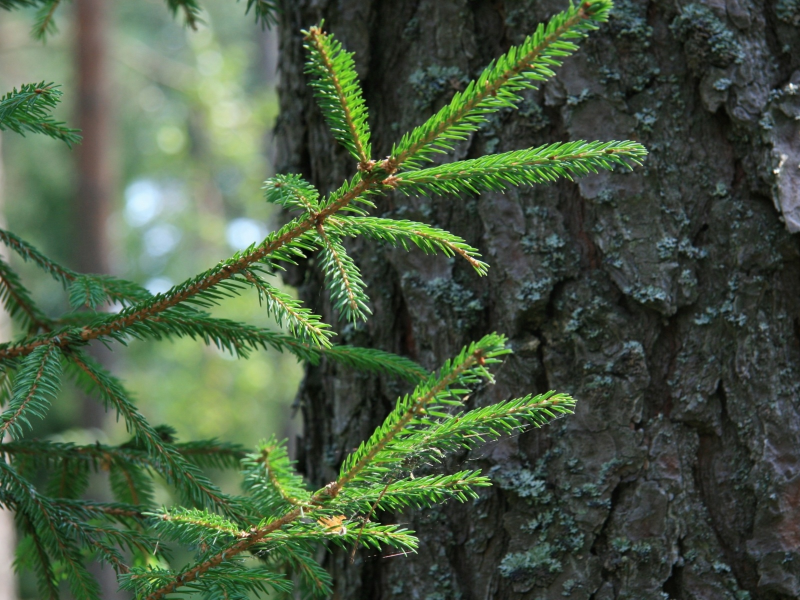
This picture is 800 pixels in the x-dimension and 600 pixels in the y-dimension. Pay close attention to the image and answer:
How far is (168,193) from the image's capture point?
14.2 m

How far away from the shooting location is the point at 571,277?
1.22 m

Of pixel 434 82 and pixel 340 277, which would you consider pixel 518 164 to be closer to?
pixel 340 277

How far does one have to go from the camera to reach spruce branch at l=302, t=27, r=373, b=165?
0.70 metres

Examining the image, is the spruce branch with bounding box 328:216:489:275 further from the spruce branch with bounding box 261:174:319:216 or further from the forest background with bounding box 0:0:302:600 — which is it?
the forest background with bounding box 0:0:302:600

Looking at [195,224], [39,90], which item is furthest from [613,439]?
[195,224]

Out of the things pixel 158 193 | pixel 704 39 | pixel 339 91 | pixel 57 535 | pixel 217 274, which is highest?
pixel 158 193

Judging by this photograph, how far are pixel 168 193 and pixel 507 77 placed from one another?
1469 centimetres

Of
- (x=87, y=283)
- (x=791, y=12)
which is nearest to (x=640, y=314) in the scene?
(x=791, y=12)

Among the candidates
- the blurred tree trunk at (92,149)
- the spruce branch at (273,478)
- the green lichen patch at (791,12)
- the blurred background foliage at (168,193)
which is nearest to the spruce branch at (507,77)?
the spruce branch at (273,478)

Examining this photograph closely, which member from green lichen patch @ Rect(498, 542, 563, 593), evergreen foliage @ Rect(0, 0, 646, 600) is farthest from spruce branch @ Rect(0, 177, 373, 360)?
green lichen patch @ Rect(498, 542, 563, 593)

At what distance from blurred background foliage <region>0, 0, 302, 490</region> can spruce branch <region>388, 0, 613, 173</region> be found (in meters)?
5.48

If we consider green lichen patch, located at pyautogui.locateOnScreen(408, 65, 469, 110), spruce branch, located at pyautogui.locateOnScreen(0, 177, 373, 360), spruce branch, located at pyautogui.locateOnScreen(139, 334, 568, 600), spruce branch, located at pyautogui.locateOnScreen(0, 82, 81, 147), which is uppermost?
green lichen patch, located at pyautogui.locateOnScreen(408, 65, 469, 110)

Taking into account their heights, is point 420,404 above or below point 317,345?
below

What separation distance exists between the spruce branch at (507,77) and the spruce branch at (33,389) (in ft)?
1.86
